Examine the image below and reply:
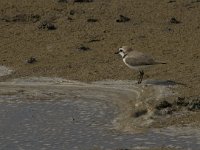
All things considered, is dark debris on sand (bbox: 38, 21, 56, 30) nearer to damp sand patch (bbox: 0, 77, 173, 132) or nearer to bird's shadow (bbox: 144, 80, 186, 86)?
damp sand patch (bbox: 0, 77, 173, 132)

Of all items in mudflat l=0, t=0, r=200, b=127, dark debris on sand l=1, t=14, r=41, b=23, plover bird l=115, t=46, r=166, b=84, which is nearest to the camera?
plover bird l=115, t=46, r=166, b=84

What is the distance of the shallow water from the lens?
9648 mm

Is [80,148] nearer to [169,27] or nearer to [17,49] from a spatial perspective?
[17,49]

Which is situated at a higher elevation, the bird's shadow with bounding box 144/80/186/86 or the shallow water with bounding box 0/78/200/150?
the bird's shadow with bounding box 144/80/186/86

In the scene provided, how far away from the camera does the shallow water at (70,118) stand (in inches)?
380

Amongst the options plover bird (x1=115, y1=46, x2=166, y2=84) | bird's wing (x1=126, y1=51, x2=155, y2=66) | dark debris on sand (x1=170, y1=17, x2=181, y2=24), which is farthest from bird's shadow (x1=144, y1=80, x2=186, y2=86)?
dark debris on sand (x1=170, y1=17, x2=181, y2=24)

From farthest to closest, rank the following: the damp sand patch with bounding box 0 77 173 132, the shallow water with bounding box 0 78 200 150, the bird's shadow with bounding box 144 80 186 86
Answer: the bird's shadow with bounding box 144 80 186 86, the damp sand patch with bounding box 0 77 173 132, the shallow water with bounding box 0 78 200 150

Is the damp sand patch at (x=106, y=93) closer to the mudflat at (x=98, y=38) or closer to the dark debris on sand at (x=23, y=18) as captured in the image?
the mudflat at (x=98, y=38)

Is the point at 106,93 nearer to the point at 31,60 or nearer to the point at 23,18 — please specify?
the point at 31,60

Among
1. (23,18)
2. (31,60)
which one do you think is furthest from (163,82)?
(23,18)

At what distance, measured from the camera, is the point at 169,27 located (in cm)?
1650

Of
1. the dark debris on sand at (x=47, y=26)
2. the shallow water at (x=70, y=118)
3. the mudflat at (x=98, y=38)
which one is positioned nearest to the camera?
the shallow water at (x=70, y=118)

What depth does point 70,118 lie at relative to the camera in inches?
432

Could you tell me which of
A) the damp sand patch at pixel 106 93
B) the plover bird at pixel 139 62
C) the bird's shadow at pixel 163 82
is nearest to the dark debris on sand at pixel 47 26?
the damp sand patch at pixel 106 93
